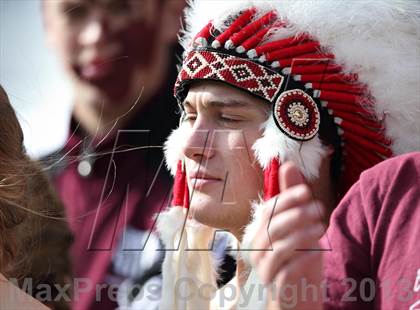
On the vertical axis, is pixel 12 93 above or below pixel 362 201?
above

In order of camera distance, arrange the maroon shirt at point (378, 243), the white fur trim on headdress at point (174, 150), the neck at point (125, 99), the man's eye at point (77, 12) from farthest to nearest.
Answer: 1. the man's eye at point (77, 12)
2. the neck at point (125, 99)
3. the white fur trim on headdress at point (174, 150)
4. the maroon shirt at point (378, 243)

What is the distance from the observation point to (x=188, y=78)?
2.53 metres

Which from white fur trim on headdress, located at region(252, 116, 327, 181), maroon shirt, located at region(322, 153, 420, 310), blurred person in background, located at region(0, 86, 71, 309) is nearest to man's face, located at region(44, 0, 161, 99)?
blurred person in background, located at region(0, 86, 71, 309)

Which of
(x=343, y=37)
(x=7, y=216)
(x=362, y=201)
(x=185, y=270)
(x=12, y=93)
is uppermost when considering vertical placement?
(x=343, y=37)

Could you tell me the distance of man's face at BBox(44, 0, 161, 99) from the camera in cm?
349

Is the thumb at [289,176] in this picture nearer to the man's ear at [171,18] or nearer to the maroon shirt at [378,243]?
the maroon shirt at [378,243]

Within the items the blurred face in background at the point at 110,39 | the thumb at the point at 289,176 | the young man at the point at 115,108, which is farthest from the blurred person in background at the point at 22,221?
the blurred face in background at the point at 110,39

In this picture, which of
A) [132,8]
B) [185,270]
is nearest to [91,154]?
[185,270]

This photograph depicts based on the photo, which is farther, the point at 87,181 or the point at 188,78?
the point at 87,181

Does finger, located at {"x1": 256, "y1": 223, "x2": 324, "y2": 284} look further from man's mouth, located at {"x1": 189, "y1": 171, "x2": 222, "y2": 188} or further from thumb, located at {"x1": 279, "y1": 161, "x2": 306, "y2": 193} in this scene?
man's mouth, located at {"x1": 189, "y1": 171, "x2": 222, "y2": 188}

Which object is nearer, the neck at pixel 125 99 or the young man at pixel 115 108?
the young man at pixel 115 108

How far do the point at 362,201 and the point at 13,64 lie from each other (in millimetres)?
1178

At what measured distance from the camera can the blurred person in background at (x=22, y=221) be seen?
2.28m

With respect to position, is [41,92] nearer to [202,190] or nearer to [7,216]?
[7,216]
